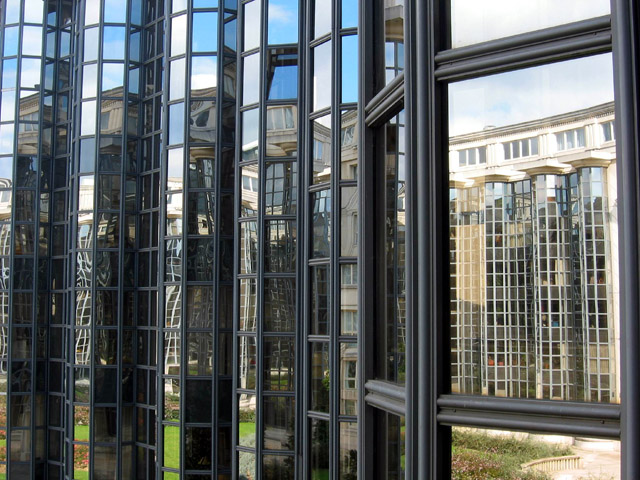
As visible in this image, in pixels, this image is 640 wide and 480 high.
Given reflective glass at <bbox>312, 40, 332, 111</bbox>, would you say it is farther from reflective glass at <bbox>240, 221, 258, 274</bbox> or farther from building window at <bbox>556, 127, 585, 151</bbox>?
building window at <bbox>556, 127, 585, 151</bbox>

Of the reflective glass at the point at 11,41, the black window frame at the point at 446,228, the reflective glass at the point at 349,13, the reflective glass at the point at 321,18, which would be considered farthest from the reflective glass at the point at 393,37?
the reflective glass at the point at 11,41

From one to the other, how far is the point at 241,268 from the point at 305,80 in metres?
4.64

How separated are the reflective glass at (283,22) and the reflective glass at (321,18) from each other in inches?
61.7

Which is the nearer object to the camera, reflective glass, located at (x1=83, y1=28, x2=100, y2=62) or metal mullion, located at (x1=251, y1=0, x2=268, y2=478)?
metal mullion, located at (x1=251, y1=0, x2=268, y2=478)

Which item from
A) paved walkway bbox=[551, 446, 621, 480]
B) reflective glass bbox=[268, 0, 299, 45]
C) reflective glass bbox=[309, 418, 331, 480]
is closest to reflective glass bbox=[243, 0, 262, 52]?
reflective glass bbox=[268, 0, 299, 45]

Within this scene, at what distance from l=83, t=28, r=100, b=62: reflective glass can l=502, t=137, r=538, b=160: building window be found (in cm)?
2193

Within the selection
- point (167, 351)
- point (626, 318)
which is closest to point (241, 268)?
point (167, 351)

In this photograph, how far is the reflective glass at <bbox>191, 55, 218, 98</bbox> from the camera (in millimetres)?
19400

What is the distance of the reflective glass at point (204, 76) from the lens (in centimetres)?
1940

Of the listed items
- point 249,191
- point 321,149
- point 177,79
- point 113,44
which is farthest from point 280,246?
point 113,44

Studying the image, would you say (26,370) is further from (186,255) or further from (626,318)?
(626,318)

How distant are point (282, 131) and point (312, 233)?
2968mm

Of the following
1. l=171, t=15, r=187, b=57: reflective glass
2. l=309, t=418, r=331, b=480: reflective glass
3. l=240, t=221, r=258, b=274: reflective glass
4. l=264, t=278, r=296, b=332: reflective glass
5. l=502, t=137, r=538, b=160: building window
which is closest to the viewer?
l=502, t=137, r=538, b=160: building window

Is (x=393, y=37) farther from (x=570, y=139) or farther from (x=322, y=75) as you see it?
(x=322, y=75)
